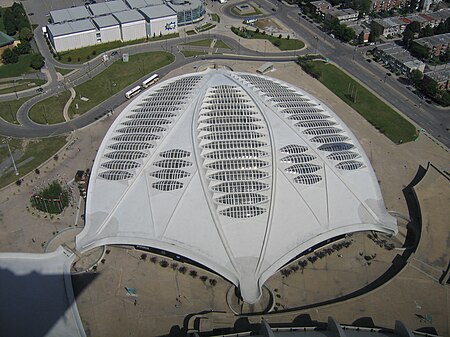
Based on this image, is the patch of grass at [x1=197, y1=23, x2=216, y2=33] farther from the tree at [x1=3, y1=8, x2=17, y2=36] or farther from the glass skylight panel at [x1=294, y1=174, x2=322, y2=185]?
the glass skylight panel at [x1=294, y1=174, x2=322, y2=185]

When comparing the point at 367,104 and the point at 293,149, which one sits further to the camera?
the point at 367,104

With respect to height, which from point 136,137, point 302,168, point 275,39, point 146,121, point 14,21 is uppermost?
point 146,121

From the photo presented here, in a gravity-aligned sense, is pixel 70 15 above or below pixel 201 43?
above

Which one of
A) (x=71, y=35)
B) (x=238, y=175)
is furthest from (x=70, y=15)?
(x=238, y=175)

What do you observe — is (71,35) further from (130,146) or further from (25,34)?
(130,146)

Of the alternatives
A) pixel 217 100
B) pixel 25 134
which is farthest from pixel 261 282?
pixel 25 134

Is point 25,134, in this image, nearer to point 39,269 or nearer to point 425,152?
point 39,269

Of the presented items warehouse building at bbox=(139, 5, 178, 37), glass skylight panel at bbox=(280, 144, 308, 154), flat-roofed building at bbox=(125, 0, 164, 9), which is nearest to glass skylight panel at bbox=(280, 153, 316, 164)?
glass skylight panel at bbox=(280, 144, 308, 154)
